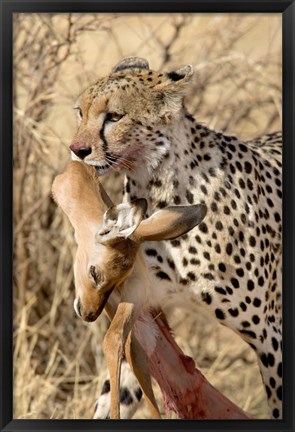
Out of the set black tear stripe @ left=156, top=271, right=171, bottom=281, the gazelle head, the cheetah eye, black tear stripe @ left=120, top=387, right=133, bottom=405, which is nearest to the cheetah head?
the cheetah eye

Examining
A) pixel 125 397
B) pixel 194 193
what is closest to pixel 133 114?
pixel 194 193

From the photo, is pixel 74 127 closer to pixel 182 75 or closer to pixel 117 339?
pixel 182 75

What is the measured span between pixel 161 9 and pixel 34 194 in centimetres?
141

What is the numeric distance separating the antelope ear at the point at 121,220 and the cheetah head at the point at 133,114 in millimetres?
493

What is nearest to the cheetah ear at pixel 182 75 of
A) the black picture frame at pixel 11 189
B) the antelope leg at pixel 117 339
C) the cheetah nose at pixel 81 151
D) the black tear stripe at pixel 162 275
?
the black picture frame at pixel 11 189

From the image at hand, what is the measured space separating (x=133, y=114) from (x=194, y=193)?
29 centimetres

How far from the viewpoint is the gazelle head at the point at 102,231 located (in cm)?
360

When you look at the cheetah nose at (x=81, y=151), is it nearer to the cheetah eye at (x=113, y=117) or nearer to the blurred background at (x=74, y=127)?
the cheetah eye at (x=113, y=117)

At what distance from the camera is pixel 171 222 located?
364 centimetres

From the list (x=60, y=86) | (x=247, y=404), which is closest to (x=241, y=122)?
(x=60, y=86)

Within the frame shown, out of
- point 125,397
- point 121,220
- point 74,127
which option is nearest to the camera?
point 121,220

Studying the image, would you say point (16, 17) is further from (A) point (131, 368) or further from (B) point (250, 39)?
(A) point (131, 368)

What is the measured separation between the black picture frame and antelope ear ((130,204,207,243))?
1.86 ft

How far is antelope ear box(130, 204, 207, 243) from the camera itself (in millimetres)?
3639
